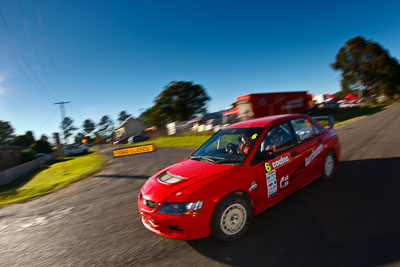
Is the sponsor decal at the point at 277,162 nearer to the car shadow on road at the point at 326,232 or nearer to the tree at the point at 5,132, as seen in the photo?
the car shadow on road at the point at 326,232

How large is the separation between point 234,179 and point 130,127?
7042 centimetres

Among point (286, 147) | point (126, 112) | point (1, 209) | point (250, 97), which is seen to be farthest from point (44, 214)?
point (126, 112)

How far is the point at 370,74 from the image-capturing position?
4450cm

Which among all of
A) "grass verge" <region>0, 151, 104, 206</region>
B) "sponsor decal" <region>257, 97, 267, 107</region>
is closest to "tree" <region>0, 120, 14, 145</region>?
"grass verge" <region>0, 151, 104, 206</region>

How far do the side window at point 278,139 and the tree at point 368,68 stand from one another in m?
54.5

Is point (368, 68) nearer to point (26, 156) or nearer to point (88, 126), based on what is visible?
point (26, 156)

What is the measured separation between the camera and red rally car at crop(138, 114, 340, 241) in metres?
2.72

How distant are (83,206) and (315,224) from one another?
581 centimetres

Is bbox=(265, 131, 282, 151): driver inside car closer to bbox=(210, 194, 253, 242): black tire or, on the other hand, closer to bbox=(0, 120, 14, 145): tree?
bbox=(210, 194, 253, 242): black tire

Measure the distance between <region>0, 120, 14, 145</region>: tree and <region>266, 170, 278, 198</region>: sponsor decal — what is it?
99.2 m

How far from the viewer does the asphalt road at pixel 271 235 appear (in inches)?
98.8

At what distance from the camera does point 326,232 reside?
2844 mm

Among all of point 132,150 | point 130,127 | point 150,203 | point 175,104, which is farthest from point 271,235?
point 130,127

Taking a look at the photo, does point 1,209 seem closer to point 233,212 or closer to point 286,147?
point 233,212
